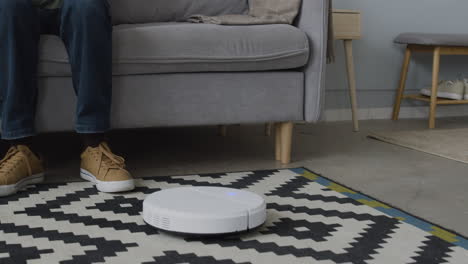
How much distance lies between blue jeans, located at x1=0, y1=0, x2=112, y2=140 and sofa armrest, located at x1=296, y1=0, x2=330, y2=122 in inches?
25.5

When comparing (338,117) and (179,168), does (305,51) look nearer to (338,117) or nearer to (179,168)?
(179,168)

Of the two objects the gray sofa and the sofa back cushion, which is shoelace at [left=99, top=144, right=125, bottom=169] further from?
the sofa back cushion

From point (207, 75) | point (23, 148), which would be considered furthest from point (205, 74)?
point (23, 148)

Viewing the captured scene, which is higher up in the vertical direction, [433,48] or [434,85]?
[433,48]

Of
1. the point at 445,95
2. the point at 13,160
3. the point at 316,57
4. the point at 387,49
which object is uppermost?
the point at 316,57

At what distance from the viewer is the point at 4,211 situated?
1551 mm

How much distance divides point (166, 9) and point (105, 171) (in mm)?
908

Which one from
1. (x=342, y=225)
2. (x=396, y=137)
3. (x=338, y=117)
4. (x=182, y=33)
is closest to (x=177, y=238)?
(x=342, y=225)

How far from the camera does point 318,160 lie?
2270 mm

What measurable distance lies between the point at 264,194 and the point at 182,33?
54 cm

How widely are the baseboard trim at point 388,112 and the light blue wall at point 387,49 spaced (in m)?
0.03

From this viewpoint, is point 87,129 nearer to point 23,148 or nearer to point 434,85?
point 23,148

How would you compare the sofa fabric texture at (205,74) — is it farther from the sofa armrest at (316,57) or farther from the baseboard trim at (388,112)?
the baseboard trim at (388,112)

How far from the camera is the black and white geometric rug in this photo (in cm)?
127
